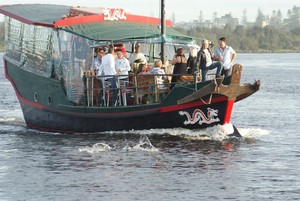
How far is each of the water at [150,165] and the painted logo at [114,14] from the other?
3.82m

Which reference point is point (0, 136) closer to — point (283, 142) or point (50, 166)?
point (50, 166)

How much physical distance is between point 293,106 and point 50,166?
19286 millimetres

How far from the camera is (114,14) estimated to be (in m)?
29.3

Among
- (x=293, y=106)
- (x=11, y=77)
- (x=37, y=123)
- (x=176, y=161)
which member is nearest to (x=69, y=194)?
(x=176, y=161)

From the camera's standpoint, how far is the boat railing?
1012 inches

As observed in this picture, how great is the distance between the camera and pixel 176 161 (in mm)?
22797

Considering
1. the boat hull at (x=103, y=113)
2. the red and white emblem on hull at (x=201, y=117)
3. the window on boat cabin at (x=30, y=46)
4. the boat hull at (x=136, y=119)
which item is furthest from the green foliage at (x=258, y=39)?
the red and white emblem on hull at (x=201, y=117)

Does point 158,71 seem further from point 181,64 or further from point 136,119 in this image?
point 136,119

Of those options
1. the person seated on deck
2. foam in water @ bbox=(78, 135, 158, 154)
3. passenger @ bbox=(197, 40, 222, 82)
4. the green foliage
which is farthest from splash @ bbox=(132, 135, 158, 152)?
the green foliage

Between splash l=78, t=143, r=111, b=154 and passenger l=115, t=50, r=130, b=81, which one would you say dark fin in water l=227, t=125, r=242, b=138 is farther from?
splash l=78, t=143, r=111, b=154

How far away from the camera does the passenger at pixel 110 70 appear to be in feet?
85.0

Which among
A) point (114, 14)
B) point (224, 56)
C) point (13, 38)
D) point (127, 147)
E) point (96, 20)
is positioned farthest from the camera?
point (13, 38)

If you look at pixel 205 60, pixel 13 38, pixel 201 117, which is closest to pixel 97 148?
pixel 201 117

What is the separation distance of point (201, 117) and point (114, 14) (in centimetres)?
554
